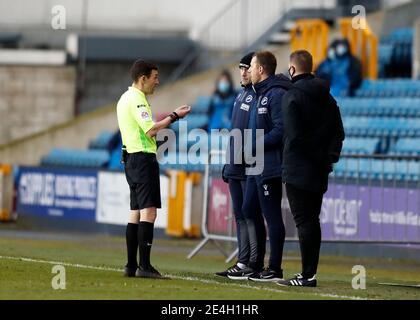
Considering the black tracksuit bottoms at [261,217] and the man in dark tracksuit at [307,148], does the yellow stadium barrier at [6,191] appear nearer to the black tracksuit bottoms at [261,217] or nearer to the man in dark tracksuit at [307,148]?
the black tracksuit bottoms at [261,217]

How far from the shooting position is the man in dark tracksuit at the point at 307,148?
12633 millimetres

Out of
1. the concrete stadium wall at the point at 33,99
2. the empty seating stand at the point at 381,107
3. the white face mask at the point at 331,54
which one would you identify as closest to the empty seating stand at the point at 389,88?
the empty seating stand at the point at 381,107

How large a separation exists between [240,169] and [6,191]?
1503cm

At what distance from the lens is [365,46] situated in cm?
2659

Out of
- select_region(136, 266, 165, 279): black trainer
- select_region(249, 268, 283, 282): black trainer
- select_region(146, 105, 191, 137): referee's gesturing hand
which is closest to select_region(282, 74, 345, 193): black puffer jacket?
select_region(146, 105, 191, 137): referee's gesturing hand

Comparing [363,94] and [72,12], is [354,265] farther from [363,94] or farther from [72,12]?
[72,12]

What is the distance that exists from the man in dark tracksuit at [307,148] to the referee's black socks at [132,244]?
1.66m

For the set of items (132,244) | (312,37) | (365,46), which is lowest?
(132,244)

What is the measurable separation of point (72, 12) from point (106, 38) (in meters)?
1.23

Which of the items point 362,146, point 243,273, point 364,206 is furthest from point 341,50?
point 243,273

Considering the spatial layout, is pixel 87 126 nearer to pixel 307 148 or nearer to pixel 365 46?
pixel 365 46

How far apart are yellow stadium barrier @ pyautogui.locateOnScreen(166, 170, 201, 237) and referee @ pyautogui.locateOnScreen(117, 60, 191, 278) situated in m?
10.3

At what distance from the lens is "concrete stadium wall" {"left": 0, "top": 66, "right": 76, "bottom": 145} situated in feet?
107
